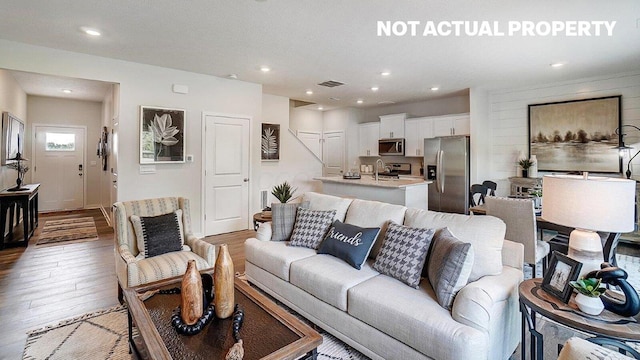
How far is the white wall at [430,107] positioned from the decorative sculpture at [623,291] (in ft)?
19.0

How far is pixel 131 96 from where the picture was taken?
4418 mm

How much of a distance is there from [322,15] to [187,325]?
2746mm

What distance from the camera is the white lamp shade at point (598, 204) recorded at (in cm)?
155

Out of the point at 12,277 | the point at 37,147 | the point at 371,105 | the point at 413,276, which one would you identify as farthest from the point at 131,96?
the point at 371,105

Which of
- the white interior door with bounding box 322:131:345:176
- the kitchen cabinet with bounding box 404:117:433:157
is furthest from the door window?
the kitchen cabinet with bounding box 404:117:433:157

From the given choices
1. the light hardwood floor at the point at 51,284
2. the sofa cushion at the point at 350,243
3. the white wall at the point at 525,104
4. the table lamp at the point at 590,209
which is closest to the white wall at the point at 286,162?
the light hardwood floor at the point at 51,284

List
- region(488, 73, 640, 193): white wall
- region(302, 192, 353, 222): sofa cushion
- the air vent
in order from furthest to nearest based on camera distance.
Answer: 1. the air vent
2. region(488, 73, 640, 193): white wall
3. region(302, 192, 353, 222): sofa cushion

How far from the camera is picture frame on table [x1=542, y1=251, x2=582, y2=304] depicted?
157 centimetres

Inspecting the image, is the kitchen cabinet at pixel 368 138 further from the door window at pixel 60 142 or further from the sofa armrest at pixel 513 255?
the door window at pixel 60 142

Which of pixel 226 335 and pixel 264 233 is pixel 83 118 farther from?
pixel 226 335

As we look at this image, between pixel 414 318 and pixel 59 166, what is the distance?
9.19m

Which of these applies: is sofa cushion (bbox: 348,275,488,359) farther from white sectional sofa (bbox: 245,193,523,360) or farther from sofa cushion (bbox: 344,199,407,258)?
sofa cushion (bbox: 344,199,407,258)

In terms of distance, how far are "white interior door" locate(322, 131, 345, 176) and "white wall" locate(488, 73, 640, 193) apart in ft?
12.1

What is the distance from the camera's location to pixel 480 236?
207 cm
